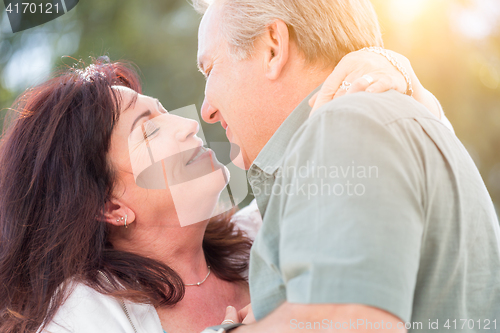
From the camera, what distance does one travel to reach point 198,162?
5.30ft

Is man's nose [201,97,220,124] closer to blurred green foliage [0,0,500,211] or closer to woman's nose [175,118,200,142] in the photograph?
woman's nose [175,118,200,142]

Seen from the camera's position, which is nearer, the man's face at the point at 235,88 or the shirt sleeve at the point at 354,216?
the shirt sleeve at the point at 354,216

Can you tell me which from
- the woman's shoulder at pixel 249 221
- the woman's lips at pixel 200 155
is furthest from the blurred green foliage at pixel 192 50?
the woman's lips at pixel 200 155

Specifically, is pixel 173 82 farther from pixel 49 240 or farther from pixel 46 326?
pixel 46 326

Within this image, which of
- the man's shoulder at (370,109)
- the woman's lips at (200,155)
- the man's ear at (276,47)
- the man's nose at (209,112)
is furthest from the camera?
the woman's lips at (200,155)

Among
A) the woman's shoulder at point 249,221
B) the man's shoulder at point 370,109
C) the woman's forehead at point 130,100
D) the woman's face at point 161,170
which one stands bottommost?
the woman's shoulder at point 249,221

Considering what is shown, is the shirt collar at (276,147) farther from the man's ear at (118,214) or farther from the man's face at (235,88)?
the man's ear at (118,214)

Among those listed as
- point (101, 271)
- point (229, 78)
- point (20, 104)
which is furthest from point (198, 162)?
point (20, 104)

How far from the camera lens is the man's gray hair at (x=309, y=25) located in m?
1.25

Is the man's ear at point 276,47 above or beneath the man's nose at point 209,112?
above

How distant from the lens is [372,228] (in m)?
0.60

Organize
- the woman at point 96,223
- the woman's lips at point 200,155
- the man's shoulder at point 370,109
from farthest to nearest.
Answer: the woman's lips at point 200,155, the woman at point 96,223, the man's shoulder at point 370,109

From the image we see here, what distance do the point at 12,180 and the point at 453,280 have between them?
1.52m

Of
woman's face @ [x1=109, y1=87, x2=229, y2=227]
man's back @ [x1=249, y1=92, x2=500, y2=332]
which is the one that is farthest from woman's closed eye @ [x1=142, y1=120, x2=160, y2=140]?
man's back @ [x1=249, y1=92, x2=500, y2=332]
